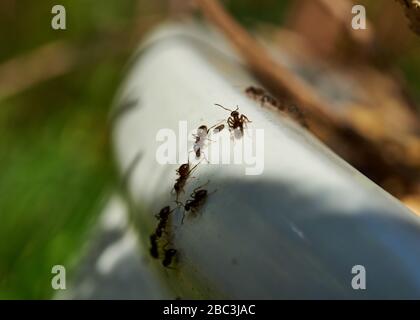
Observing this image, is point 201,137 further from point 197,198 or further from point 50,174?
point 50,174

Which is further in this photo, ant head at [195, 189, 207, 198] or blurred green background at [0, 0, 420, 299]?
blurred green background at [0, 0, 420, 299]

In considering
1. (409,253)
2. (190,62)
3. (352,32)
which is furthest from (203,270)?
(352,32)

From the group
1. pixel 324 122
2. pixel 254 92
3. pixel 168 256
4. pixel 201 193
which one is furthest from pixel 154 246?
pixel 324 122

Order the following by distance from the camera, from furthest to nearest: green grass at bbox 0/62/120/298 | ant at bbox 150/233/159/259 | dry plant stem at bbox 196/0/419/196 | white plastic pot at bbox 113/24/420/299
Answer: green grass at bbox 0/62/120/298, dry plant stem at bbox 196/0/419/196, ant at bbox 150/233/159/259, white plastic pot at bbox 113/24/420/299

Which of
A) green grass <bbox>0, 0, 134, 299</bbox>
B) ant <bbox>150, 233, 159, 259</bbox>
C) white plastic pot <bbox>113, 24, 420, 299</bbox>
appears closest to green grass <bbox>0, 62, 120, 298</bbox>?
green grass <bbox>0, 0, 134, 299</bbox>

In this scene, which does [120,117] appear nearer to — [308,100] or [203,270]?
[308,100]

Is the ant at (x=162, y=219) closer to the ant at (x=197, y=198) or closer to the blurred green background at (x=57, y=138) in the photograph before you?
the ant at (x=197, y=198)

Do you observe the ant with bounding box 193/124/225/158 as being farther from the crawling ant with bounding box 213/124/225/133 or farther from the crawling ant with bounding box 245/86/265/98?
the crawling ant with bounding box 245/86/265/98
